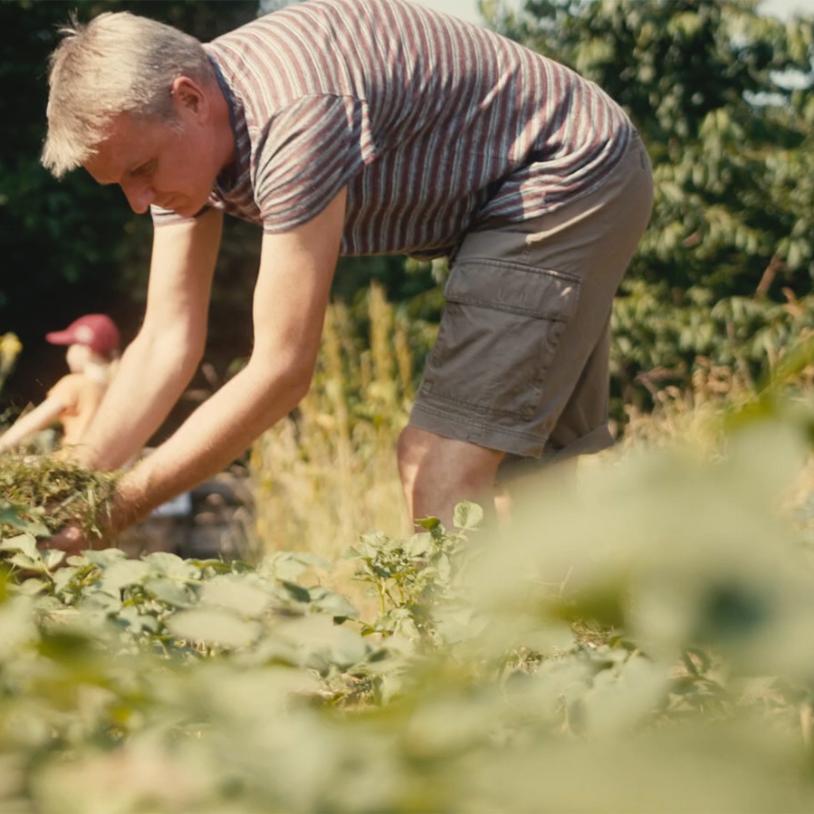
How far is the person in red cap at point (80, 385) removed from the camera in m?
4.37

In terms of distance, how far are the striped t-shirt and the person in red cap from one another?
0.91 meters

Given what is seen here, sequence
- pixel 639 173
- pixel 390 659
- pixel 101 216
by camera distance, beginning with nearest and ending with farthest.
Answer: pixel 390 659, pixel 639 173, pixel 101 216

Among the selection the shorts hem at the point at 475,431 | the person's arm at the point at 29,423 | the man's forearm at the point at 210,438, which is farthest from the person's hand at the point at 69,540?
the shorts hem at the point at 475,431

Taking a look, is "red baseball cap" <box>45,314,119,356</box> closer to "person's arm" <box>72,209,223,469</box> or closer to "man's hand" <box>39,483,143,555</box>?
"person's arm" <box>72,209,223,469</box>

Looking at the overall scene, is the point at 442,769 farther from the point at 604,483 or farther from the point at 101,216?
the point at 101,216

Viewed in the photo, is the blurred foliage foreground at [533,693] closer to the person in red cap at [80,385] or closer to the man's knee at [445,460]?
the man's knee at [445,460]

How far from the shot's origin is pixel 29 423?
10.1ft

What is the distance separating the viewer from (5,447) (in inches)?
90.1

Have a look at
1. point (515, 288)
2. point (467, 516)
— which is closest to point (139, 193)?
point (515, 288)

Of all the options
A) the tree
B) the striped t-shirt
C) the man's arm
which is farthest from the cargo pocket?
the tree

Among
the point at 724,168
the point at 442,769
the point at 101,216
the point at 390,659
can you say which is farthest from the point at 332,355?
the point at 442,769

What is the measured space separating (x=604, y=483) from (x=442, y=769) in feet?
0.50

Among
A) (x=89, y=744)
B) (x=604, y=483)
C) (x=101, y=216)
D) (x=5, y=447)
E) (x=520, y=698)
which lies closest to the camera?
(x=604, y=483)

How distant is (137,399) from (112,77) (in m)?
0.76
